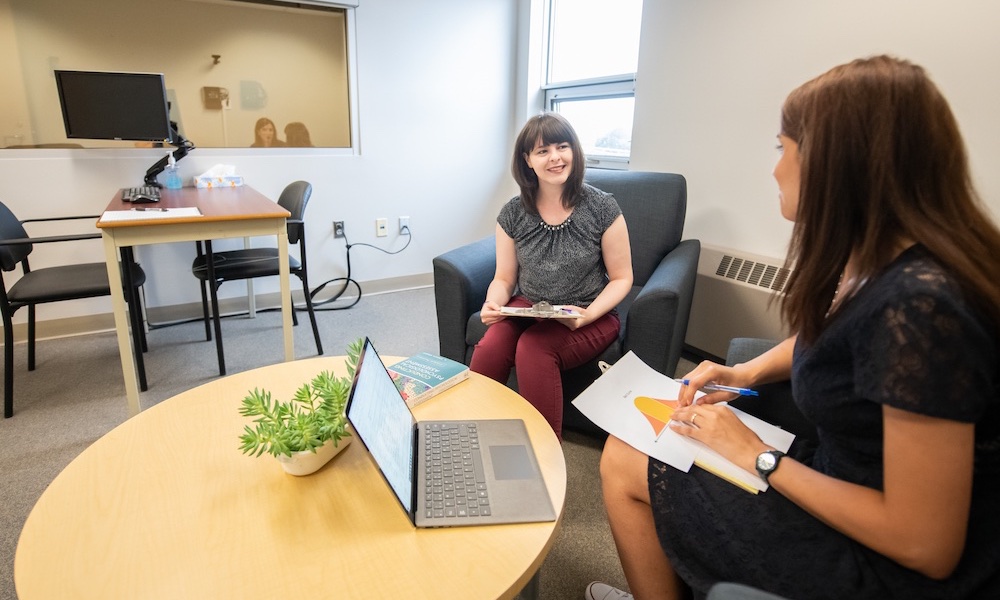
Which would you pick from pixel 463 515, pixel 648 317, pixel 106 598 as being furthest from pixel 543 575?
pixel 106 598

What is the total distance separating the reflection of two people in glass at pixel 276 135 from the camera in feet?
10.1

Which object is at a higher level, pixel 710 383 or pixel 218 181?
pixel 218 181

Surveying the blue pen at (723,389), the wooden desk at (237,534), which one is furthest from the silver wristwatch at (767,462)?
the wooden desk at (237,534)

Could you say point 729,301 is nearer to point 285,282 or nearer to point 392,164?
point 285,282

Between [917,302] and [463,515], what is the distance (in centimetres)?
69

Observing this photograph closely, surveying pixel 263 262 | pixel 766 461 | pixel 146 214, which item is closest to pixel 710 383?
pixel 766 461

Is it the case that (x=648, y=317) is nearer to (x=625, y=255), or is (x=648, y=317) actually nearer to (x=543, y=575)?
(x=625, y=255)

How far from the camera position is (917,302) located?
64cm

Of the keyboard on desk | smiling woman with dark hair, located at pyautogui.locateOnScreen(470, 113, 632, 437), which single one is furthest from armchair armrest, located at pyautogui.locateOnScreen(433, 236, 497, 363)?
the keyboard on desk

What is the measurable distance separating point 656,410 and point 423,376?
54 centimetres

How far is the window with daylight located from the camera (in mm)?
3039

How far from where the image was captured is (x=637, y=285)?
2.24 metres

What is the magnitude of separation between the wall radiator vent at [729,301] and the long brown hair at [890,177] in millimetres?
1510

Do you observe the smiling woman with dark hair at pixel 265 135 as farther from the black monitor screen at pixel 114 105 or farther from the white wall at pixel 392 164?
the black monitor screen at pixel 114 105
